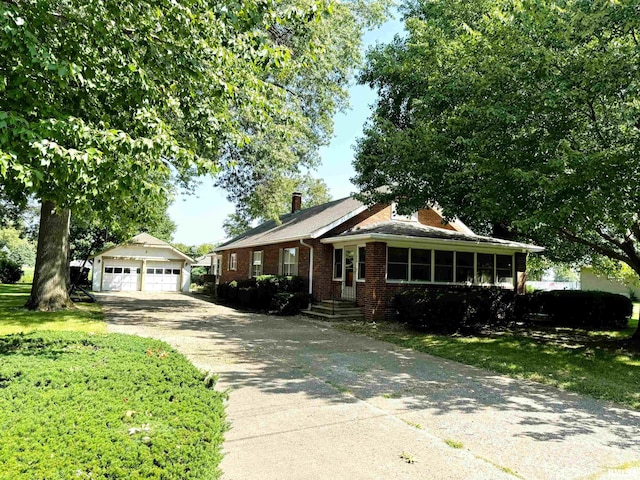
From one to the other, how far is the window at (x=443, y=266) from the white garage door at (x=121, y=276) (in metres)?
22.4

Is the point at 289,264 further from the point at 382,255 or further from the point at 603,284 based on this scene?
the point at 603,284

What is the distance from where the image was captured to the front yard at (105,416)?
2393mm

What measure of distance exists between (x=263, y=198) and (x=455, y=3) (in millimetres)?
9822

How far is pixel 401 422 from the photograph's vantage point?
16.5 ft

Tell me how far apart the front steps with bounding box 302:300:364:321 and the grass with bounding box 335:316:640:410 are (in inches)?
54.5

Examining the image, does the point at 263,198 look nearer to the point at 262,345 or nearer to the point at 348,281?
the point at 348,281

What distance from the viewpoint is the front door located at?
53.7 ft

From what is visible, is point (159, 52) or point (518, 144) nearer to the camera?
point (159, 52)

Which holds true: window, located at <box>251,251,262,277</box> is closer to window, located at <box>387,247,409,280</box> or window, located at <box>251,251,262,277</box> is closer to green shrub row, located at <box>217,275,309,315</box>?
green shrub row, located at <box>217,275,309,315</box>

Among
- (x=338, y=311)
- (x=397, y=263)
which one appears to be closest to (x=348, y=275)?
(x=338, y=311)

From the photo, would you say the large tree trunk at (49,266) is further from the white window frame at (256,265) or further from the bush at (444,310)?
the bush at (444,310)

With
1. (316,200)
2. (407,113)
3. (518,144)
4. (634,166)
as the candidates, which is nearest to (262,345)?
(518,144)

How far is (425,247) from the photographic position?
622 inches

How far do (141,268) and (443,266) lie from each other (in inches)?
884
